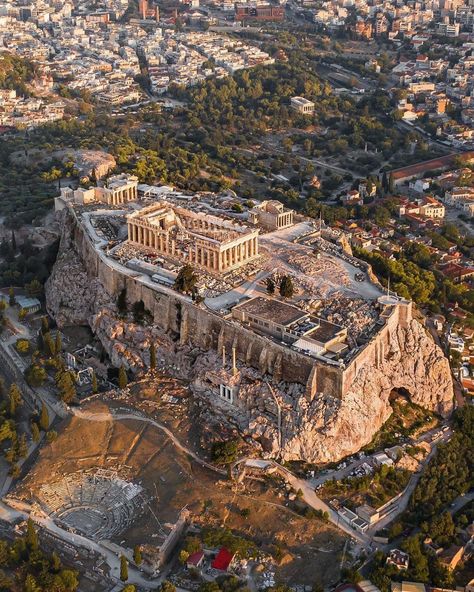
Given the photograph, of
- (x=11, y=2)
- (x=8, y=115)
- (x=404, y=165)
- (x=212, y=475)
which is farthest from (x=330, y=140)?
(x=11, y=2)

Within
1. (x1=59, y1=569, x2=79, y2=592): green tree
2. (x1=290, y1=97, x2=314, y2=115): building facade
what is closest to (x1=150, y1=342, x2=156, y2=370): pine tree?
(x1=59, y1=569, x2=79, y2=592): green tree

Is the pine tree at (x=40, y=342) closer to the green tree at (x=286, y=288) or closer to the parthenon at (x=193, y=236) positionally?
the parthenon at (x=193, y=236)

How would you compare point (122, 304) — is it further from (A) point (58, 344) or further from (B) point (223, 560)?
(B) point (223, 560)

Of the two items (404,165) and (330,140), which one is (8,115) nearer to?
(330,140)

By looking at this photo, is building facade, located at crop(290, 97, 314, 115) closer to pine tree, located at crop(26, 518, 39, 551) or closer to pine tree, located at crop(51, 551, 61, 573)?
pine tree, located at crop(26, 518, 39, 551)

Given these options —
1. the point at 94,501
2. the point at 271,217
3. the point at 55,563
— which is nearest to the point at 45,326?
the point at 94,501

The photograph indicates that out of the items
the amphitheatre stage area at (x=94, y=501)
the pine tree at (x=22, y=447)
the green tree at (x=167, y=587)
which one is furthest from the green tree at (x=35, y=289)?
the green tree at (x=167, y=587)
